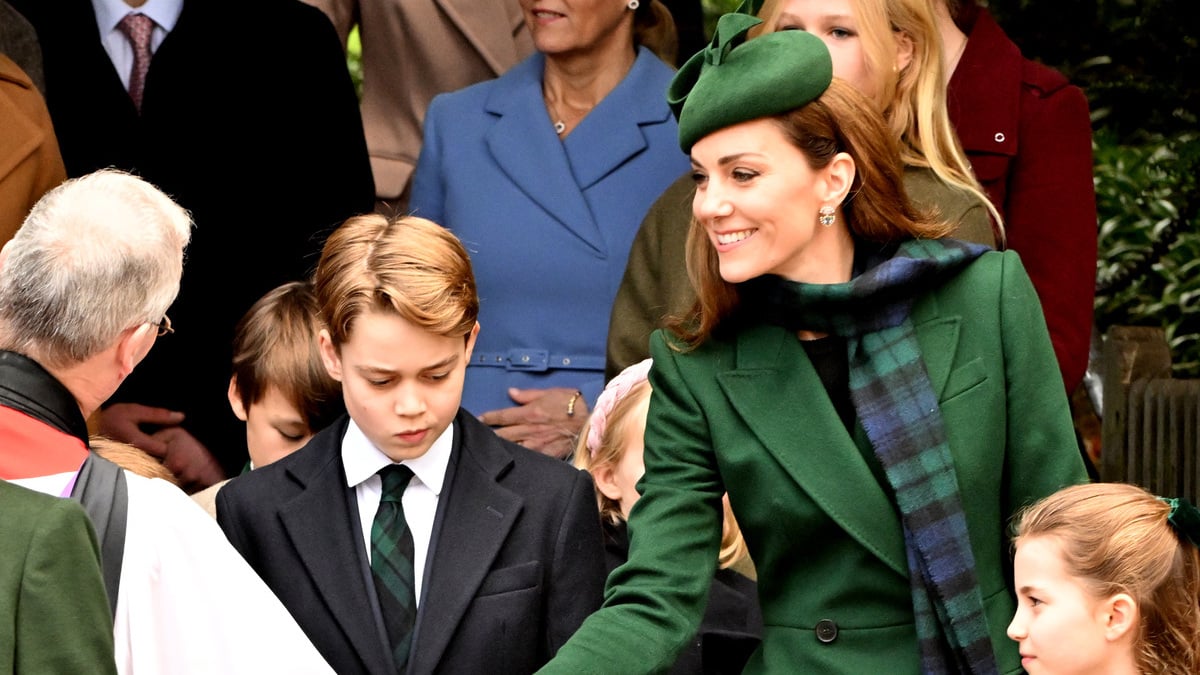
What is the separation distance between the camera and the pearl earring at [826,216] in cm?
362

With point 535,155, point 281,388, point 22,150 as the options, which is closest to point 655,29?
point 535,155

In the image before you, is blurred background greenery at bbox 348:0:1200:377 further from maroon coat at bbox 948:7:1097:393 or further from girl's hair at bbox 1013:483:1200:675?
girl's hair at bbox 1013:483:1200:675

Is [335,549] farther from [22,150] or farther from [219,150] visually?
[219,150]

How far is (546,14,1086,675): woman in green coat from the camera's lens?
351 cm

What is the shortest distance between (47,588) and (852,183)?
5.09 ft

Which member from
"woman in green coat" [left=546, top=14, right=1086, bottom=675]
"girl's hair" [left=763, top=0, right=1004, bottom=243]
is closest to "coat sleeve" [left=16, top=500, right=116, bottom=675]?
"woman in green coat" [left=546, top=14, right=1086, bottom=675]

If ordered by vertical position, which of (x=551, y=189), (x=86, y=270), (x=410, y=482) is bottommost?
(x=551, y=189)

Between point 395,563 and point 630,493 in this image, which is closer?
point 395,563

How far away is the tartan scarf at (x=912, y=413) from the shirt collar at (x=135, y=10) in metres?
2.56

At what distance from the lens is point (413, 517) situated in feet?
13.7

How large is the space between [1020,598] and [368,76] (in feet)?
10.7

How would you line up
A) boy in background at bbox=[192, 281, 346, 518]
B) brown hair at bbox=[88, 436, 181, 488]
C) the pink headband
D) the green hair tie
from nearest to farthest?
1. the green hair tie
2. brown hair at bbox=[88, 436, 181, 488]
3. the pink headband
4. boy in background at bbox=[192, 281, 346, 518]

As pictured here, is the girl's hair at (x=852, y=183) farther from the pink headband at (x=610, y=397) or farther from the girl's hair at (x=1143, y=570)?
the pink headband at (x=610, y=397)

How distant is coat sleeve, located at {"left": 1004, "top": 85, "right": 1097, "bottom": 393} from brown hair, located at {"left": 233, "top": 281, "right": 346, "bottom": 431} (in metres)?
1.73
